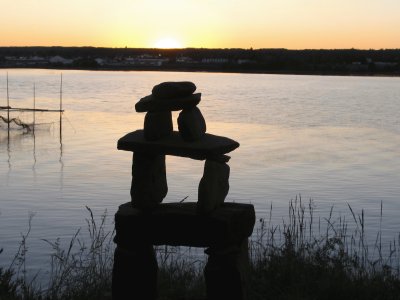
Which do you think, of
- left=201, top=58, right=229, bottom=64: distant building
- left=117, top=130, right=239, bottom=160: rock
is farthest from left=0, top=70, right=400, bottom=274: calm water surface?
left=201, top=58, right=229, bottom=64: distant building

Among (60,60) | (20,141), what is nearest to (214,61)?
(60,60)

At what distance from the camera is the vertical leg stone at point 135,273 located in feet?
26.4

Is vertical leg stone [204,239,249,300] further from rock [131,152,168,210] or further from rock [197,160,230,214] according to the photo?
rock [131,152,168,210]

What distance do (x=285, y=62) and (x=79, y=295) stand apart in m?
138

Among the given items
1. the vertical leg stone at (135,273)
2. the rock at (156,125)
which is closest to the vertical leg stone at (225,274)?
the vertical leg stone at (135,273)

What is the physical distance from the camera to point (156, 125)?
779cm

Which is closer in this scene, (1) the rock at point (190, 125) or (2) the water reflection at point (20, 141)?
(1) the rock at point (190, 125)

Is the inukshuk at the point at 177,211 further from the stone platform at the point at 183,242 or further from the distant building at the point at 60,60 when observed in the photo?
the distant building at the point at 60,60

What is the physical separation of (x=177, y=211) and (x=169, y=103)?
1129mm

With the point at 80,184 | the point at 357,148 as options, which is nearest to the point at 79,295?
the point at 80,184

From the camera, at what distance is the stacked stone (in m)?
7.65

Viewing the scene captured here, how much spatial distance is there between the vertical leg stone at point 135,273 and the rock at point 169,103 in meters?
1.49

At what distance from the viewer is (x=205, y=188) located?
25.1 feet

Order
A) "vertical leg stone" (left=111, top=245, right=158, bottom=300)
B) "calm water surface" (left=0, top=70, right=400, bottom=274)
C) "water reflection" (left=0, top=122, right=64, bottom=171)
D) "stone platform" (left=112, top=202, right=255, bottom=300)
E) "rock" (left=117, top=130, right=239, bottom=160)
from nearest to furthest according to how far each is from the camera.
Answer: "rock" (left=117, top=130, right=239, bottom=160)
"stone platform" (left=112, top=202, right=255, bottom=300)
"vertical leg stone" (left=111, top=245, right=158, bottom=300)
"calm water surface" (left=0, top=70, right=400, bottom=274)
"water reflection" (left=0, top=122, right=64, bottom=171)
